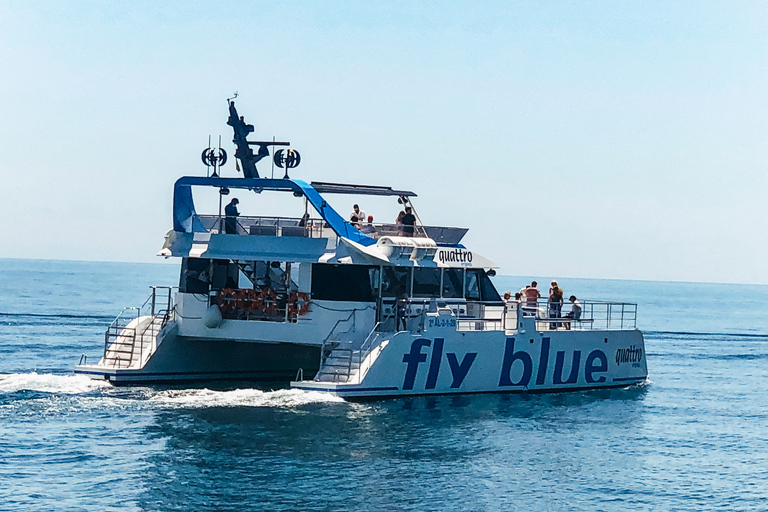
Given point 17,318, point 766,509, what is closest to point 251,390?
point 766,509

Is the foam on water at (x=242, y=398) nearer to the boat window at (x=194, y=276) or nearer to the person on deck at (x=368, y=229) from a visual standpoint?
the boat window at (x=194, y=276)

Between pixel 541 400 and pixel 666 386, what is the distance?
676 centimetres

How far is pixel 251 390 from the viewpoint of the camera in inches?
985

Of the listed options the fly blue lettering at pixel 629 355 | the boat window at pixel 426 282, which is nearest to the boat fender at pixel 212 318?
the boat window at pixel 426 282

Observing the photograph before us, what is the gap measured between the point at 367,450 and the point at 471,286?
29.0 ft

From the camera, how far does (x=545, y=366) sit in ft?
92.4

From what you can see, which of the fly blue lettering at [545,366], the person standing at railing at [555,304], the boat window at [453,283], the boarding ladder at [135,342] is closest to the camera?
the boarding ladder at [135,342]

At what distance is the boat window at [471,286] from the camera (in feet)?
92.8

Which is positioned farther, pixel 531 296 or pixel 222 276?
pixel 531 296

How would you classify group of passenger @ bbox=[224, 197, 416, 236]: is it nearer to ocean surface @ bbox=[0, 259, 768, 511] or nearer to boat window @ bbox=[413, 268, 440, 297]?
boat window @ bbox=[413, 268, 440, 297]

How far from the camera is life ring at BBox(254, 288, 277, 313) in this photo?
83.5ft

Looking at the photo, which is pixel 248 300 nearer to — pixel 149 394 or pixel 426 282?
pixel 149 394

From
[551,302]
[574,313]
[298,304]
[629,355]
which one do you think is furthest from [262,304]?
[629,355]

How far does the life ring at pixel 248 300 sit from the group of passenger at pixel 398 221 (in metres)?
2.85
